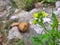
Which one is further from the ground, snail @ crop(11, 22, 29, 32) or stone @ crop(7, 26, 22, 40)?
snail @ crop(11, 22, 29, 32)

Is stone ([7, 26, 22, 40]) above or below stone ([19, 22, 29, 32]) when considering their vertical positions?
below

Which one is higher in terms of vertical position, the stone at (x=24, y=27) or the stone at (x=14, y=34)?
the stone at (x=24, y=27)

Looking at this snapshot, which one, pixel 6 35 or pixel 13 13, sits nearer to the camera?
pixel 6 35

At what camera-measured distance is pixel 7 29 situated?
2.90m

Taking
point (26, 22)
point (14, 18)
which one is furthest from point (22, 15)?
point (26, 22)

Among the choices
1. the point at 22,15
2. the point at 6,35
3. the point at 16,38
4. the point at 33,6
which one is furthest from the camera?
the point at 33,6

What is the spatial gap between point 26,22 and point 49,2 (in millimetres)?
608

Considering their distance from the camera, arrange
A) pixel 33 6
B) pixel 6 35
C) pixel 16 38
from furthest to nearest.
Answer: pixel 33 6
pixel 6 35
pixel 16 38

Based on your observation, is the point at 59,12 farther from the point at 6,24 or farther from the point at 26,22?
the point at 6,24

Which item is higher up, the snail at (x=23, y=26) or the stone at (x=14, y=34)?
the snail at (x=23, y=26)

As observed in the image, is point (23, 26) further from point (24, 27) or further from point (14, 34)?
point (14, 34)

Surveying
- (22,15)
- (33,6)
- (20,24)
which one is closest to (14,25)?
(20,24)

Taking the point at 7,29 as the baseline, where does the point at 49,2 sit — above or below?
above

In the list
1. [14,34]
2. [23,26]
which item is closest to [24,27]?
[23,26]
